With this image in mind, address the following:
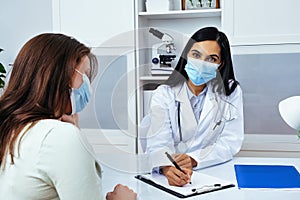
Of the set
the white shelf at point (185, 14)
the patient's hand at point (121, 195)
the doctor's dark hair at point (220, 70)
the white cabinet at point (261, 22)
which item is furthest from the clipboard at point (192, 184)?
the white shelf at point (185, 14)

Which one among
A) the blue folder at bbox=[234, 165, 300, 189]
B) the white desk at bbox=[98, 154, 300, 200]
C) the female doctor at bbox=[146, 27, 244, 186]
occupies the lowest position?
the blue folder at bbox=[234, 165, 300, 189]

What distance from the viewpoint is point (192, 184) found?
1.19m

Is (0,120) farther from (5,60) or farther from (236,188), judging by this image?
(5,60)

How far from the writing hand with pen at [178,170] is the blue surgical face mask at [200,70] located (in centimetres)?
31

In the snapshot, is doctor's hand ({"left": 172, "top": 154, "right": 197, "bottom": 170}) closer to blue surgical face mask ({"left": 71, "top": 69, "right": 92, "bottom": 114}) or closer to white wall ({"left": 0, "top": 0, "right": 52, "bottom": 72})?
blue surgical face mask ({"left": 71, "top": 69, "right": 92, "bottom": 114})

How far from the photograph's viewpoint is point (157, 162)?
1217mm

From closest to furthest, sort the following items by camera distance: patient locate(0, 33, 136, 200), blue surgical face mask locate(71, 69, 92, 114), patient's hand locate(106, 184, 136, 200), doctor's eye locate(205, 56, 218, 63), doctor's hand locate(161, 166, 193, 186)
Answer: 1. patient locate(0, 33, 136, 200)
2. blue surgical face mask locate(71, 69, 92, 114)
3. patient's hand locate(106, 184, 136, 200)
4. doctor's hand locate(161, 166, 193, 186)
5. doctor's eye locate(205, 56, 218, 63)

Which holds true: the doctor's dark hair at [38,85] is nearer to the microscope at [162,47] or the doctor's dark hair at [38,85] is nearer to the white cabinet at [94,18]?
the microscope at [162,47]

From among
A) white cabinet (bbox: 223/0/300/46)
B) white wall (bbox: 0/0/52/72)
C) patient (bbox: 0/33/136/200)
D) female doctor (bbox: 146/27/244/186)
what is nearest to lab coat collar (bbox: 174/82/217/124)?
female doctor (bbox: 146/27/244/186)

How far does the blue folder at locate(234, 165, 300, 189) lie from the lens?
1193 millimetres

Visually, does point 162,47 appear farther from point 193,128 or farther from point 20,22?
point 20,22

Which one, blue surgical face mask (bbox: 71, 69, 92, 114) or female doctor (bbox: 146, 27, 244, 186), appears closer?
blue surgical face mask (bbox: 71, 69, 92, 114)

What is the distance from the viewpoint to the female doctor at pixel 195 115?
1.25 meters

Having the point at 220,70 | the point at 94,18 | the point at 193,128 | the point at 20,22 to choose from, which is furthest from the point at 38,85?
the point at 20,22
